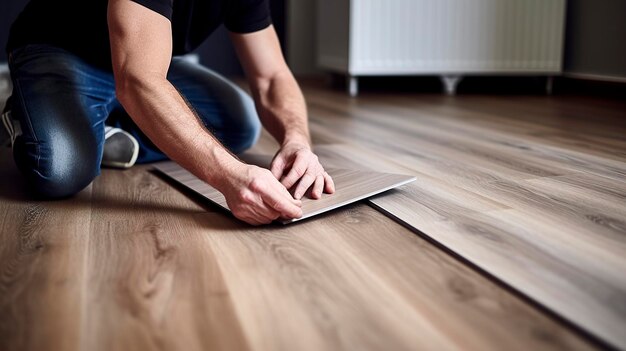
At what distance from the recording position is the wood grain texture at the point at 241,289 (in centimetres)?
71

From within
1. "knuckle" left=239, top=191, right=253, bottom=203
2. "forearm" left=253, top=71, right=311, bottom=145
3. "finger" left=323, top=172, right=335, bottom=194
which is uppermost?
"forearm" left=253, top=71, right=311, bottom=145

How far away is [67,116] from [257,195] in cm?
56

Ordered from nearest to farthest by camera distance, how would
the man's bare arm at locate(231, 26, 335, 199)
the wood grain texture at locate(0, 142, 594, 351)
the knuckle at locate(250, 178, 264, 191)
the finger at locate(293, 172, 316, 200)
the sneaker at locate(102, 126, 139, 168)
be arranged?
the wood grain texture at locate(0, 142, 594, 351) → the knuckle at locate(250, 178, 264, 191) → the finger at locate(293, 172, 316, 200) → the man's bare arm at locate(231, 26, 335, 199) → the sneaker at locate(102, 126, 139, 168)

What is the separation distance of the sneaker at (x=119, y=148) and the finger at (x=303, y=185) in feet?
1.93

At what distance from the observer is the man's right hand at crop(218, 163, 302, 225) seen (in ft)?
3.32

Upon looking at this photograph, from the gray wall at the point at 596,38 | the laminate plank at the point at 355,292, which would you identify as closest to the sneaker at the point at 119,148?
the laminate plank at the point at 355,292

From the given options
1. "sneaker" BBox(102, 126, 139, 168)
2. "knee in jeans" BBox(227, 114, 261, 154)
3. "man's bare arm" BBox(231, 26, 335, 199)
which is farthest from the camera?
"knee in jeans" BBox(227, 114, 261, 154)

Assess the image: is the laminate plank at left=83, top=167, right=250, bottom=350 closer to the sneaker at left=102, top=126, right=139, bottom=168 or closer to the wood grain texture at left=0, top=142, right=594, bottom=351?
the wood grain texture at left=0, top=142, right=594, bottom=351

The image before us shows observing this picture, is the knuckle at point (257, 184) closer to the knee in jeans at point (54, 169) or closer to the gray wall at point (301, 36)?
the knee in jeans at point (54, 169)

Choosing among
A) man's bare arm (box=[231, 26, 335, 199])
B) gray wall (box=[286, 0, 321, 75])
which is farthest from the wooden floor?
gray wall (box=[286, 0, 321, 75])

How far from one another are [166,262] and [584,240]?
599 mm

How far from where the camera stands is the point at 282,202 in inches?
40.1

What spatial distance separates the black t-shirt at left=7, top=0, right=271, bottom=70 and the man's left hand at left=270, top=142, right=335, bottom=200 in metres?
0.42

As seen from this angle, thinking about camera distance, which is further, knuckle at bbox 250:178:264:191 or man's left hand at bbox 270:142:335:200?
man's left hand at bbox 270:142:335:200
